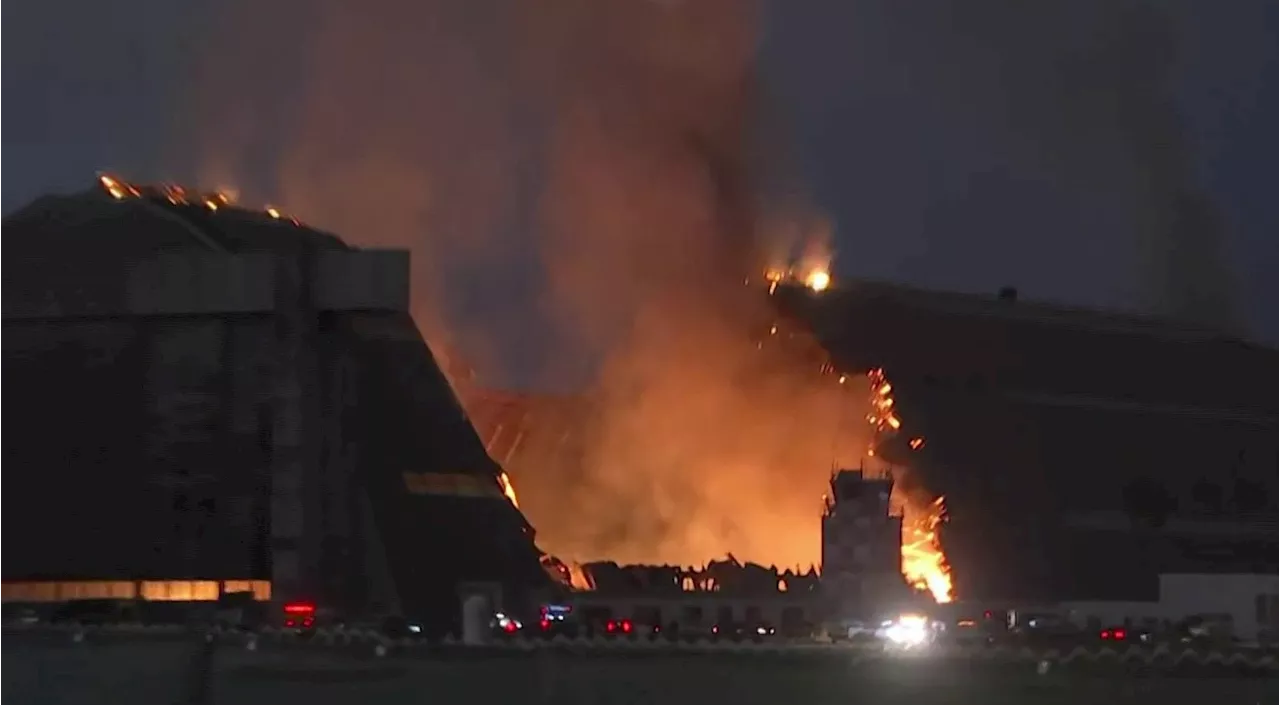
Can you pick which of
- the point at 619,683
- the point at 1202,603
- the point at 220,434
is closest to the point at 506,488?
the point at 220,434

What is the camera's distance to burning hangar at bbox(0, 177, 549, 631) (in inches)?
2721

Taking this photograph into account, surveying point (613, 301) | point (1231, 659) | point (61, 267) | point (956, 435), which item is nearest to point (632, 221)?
point (613, 301)

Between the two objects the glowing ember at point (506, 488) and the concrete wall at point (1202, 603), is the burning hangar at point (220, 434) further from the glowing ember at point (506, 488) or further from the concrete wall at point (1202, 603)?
the concrete wall at point (1202, 603)

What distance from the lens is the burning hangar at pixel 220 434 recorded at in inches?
2721

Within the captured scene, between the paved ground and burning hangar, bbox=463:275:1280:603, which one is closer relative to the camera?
the paved ground

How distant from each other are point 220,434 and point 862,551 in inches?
998

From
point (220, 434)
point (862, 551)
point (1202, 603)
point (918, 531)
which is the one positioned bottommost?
point (1202, 603)

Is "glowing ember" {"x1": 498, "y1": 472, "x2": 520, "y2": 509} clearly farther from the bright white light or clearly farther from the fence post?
the fence post

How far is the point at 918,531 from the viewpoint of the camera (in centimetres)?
8356

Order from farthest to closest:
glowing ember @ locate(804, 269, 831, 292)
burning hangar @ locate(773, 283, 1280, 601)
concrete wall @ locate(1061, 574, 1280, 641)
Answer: glowing ember @ locate(804, 269, 831, 292)
burning hangar @ locate(773, 283, 1280, 601)
concrete wall @ locate(1061, 574, 1280, 641)

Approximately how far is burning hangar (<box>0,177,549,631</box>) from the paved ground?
38842 mm

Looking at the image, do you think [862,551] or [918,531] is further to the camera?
[918,531]

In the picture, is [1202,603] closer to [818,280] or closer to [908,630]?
[818,280]

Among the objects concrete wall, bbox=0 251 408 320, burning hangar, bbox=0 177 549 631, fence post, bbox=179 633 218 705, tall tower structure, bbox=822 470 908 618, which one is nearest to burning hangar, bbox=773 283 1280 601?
tall tower structure, bbox=822 470 908 618
